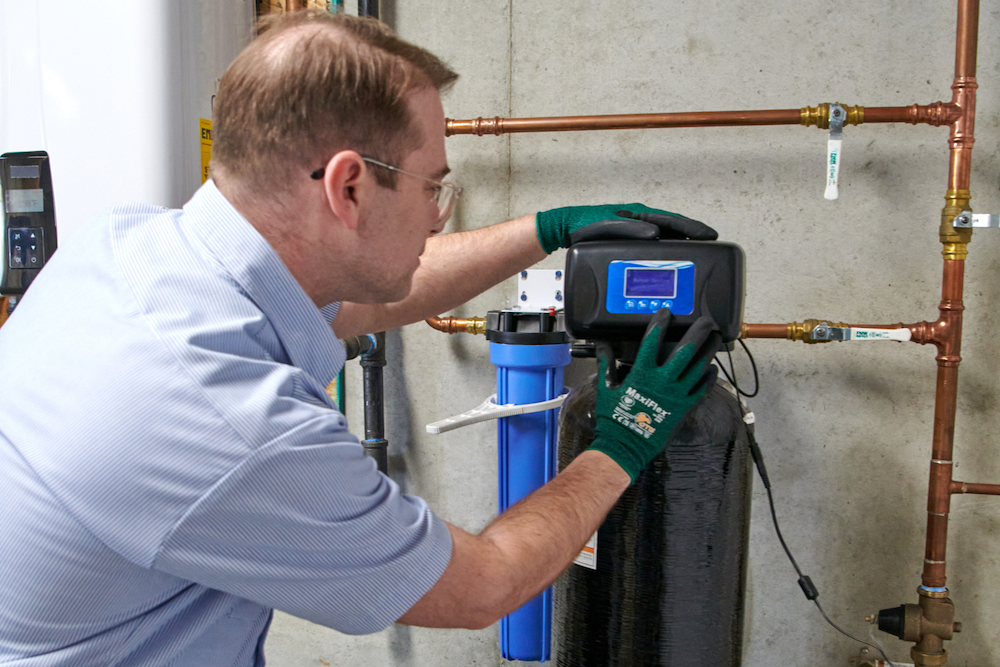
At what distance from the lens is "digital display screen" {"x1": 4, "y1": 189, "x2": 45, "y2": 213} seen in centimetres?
101

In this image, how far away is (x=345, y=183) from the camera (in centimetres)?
66

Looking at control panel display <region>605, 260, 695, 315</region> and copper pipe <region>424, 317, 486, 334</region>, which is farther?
copper pipe <region>424, 317, 486, 334</region>

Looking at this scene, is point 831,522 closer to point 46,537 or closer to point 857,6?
point 857,6

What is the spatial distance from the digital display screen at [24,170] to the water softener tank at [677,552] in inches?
33.0

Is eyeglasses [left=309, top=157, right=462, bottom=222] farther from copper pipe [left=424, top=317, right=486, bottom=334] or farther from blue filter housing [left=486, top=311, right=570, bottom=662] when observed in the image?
copper pipe [left=424, top=317, right=486, bottom=334]

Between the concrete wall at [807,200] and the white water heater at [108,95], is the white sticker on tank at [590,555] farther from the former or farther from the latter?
the white water heater at [108,95]

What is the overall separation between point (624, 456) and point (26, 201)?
3.00 feet

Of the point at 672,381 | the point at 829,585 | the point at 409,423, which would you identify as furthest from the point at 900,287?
the point at 409,423

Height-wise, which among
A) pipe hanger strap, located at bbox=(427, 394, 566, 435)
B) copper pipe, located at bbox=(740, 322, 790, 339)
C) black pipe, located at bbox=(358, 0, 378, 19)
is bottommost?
pipe hanger strap, located at bbox=(427, 394, 566, 435)

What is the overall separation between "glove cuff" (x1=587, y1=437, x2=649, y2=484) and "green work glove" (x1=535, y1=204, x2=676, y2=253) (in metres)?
0.30

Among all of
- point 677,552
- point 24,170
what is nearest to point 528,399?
point 677,552

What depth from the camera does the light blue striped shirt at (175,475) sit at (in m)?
0.52

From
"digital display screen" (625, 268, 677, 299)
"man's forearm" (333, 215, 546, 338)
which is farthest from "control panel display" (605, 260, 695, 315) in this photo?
"man's forearm" (333, 215, 546, 338)

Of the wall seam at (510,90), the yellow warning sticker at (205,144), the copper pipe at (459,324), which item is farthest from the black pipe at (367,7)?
the copper pipe at (459,324)
